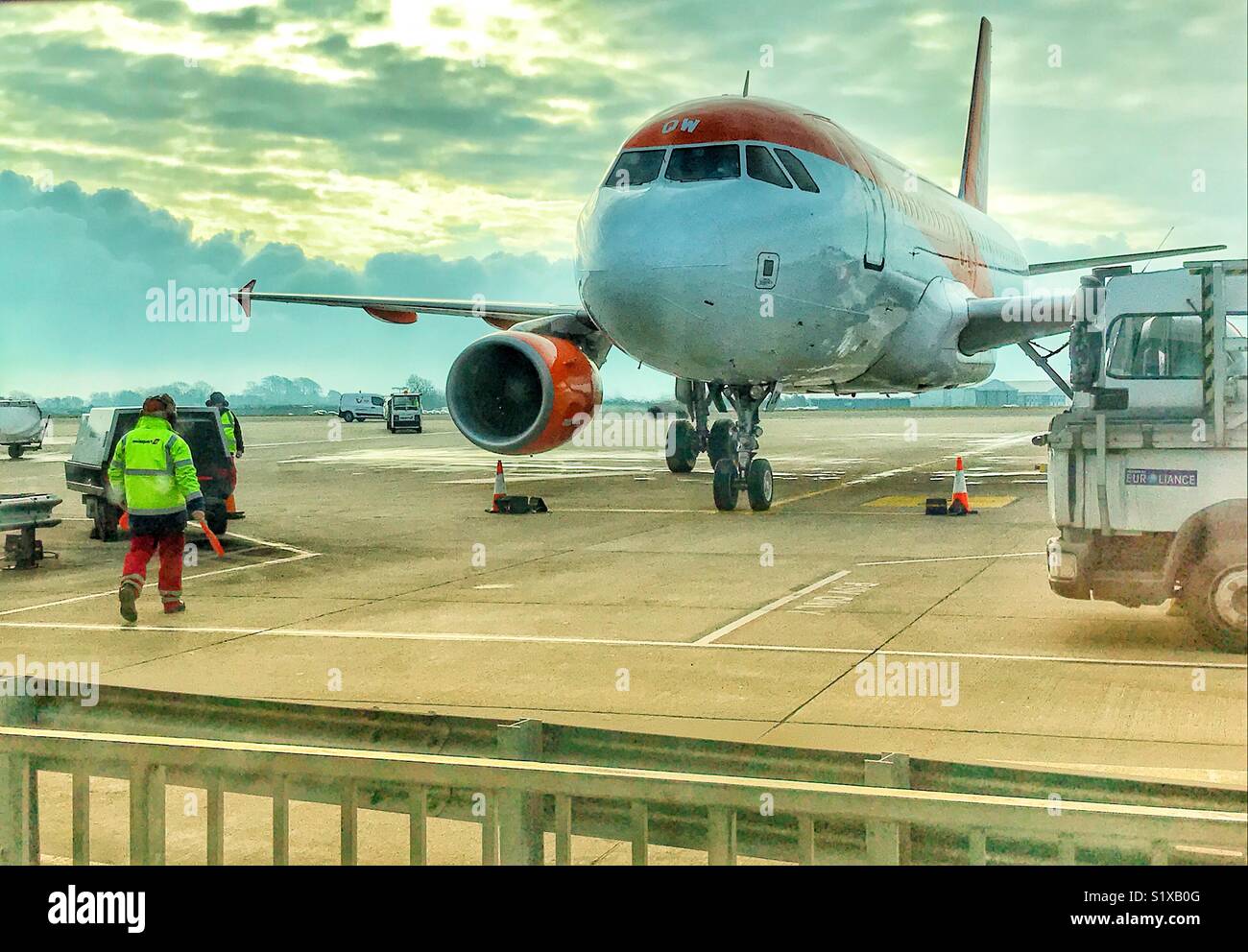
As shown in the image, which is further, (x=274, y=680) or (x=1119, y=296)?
(x=1119, y=296)

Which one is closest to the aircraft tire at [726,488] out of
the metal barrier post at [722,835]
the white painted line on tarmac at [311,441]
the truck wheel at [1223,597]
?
the truck wheel at [1223,597]

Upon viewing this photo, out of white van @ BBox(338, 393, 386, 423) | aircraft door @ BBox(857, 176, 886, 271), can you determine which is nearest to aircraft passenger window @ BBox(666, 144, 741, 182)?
aircraft door @ BBox(857, 176, 886, 271)

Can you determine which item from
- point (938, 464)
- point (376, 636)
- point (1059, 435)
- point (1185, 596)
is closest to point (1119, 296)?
point (1059, 435)

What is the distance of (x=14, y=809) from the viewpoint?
3758mm

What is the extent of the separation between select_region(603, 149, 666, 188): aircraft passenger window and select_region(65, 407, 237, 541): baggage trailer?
5569mm

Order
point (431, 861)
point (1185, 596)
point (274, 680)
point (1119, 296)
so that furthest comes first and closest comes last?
point (1119, 296) < point (1185, 596) < point (274, 680) < point (431, 861)

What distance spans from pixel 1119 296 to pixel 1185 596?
2228mm

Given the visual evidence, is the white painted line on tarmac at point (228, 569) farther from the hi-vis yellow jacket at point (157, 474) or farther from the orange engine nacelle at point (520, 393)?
the orange engine nacelle at point (520, 393)

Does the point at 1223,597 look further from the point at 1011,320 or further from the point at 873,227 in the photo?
the point at 1011,320

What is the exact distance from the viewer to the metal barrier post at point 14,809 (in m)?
3.76

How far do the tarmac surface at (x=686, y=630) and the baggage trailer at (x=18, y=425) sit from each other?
1904 cm

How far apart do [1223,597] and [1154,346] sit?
1940mm
